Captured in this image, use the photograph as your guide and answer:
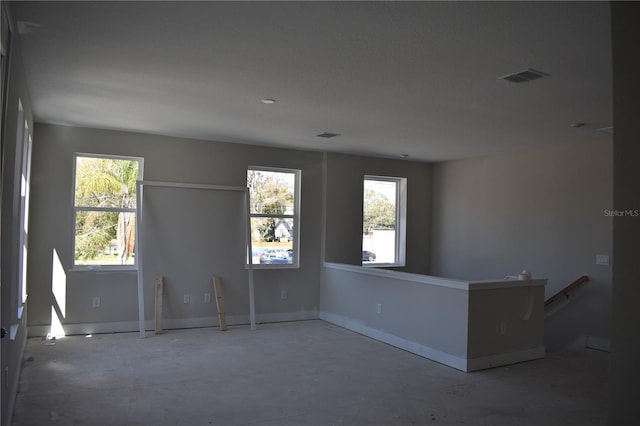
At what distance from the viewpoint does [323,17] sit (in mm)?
2861

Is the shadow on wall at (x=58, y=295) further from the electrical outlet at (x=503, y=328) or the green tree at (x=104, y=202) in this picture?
the electrical outlet at (x=503, y=328)

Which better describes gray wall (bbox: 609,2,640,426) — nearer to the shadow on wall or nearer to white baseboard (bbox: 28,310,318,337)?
white baseboard (bbox: 28,310,318,337)

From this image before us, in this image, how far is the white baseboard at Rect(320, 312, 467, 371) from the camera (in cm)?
509

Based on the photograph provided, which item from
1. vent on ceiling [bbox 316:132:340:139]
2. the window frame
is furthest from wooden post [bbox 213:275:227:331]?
vent on ceiling [bbox 316:132:340:139]

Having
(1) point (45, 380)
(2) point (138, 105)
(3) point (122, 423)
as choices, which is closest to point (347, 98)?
(2) point (138, 105)

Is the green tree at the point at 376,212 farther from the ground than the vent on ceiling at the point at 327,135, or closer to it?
closer to it

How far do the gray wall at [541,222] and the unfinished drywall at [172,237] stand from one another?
237cm

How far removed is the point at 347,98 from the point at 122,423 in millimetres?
3233

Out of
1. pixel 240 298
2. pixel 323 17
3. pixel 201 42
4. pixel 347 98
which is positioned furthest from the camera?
pixel 240 298

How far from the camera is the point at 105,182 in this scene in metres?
6.45

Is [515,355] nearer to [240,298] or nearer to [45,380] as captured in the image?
[240,298]

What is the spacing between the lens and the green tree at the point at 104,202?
6305mm

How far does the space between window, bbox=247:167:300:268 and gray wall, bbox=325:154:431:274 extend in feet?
1.70

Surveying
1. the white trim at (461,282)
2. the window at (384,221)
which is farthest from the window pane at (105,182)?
the window at (384,221)
